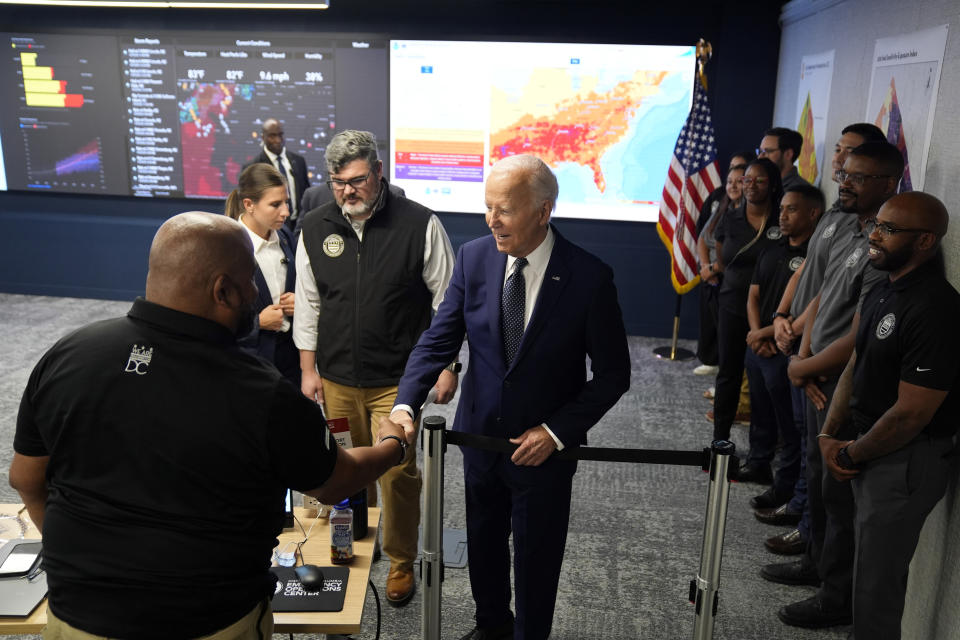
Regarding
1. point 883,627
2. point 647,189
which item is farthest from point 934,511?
point 647,189

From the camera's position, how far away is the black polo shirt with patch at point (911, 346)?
7.41 feet

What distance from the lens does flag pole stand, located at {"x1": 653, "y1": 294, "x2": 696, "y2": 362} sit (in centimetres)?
620

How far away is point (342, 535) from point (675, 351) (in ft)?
15.0

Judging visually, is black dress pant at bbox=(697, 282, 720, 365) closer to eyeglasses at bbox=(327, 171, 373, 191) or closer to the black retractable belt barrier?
eyeglasses at bbox=(327, 171, 373, 191)

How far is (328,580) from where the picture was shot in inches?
83.7

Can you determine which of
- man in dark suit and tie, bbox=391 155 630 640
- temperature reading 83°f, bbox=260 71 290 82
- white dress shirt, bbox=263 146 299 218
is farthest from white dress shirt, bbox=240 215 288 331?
temperature reading 83°f, bbox=260 71 290 82

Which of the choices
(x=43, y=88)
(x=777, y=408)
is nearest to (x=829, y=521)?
(x=777, y=408)

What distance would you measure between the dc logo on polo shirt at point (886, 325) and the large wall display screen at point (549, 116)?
436cm

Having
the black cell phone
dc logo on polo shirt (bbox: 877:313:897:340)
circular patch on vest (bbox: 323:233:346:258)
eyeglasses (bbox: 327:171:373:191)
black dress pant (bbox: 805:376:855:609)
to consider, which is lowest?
black dress pant (bbox: 805:376:855:609)

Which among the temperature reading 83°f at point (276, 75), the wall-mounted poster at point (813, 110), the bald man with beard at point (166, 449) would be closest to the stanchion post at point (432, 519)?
the bald man with beard at point (166, 449)

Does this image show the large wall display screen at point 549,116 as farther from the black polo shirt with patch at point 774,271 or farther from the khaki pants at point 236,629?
the khaki pants at point 236,629

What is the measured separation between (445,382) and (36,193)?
6.30 meters

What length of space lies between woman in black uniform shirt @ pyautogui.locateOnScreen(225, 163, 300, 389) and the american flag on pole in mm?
3569

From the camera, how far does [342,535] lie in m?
2.21
